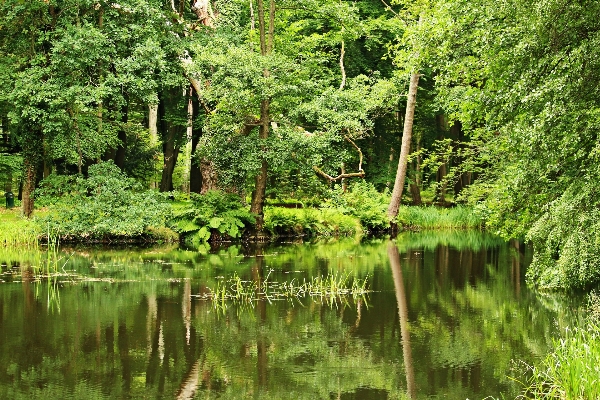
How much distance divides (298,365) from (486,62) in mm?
6395

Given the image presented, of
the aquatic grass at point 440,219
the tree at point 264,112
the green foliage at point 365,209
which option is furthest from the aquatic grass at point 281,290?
the aquatic grass at point 440,219

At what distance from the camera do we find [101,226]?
20953 millimetres

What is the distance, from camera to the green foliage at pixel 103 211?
69.5 ft

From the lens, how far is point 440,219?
3066 centimetres

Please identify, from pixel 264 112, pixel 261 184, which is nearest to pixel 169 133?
pixel 261 184

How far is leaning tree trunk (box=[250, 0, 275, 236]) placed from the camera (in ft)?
73.4

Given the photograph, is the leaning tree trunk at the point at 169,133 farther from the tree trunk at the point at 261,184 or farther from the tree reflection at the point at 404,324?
the tree reflection at the point at 404,324

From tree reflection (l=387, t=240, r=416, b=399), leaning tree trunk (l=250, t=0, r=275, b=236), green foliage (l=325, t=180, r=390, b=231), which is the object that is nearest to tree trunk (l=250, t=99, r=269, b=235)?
leaning tree trunk (l=250, t=0, r=275, b=236)

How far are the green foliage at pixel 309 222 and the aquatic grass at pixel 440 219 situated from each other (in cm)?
350

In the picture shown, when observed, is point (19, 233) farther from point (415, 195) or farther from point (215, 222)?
point (415, 195)

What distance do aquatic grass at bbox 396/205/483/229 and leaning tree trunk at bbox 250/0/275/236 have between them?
7976 millimetres

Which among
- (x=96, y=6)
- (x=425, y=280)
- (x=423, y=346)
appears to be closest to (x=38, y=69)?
(x=96, y=6)

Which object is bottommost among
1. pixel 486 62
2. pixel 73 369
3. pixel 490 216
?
pixel 73 369

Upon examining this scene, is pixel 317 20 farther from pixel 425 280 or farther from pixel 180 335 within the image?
pixel 180 335
